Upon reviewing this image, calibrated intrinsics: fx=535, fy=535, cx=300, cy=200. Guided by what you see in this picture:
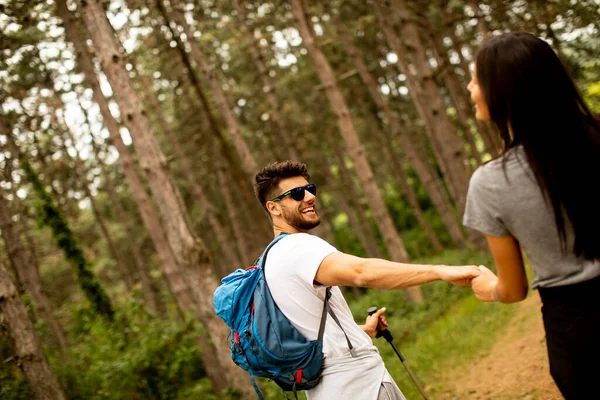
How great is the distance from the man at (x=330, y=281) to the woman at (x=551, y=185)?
1.89 ft

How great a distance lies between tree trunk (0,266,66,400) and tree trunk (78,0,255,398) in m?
2.23

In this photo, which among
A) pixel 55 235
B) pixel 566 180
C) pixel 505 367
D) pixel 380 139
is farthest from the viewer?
pixel 380 139

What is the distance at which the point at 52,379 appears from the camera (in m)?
7.13

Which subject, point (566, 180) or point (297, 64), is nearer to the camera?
point (566, 180)

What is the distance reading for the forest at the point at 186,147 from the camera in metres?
8.62

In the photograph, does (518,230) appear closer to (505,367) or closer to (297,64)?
(505,367)

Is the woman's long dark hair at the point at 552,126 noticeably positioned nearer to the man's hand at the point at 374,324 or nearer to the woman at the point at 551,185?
the woman at the point at 551,185

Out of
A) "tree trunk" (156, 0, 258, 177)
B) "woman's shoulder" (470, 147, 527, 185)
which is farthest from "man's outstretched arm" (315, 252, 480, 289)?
"tree trunk" (156, 0, 258, 177)

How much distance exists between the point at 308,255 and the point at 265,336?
0.52 metres

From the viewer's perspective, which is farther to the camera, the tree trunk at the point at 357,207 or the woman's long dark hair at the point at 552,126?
the tree trunk at the point at 357,207

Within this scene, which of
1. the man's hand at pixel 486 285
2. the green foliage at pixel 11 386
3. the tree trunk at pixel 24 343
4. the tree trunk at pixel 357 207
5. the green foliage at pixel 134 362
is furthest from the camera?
the tree trunk at pixel 357 207

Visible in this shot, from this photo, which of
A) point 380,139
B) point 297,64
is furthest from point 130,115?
point 380,139

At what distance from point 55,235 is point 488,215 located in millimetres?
17814

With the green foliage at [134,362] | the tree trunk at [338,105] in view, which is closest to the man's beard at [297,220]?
the green foliage at [134,362]
